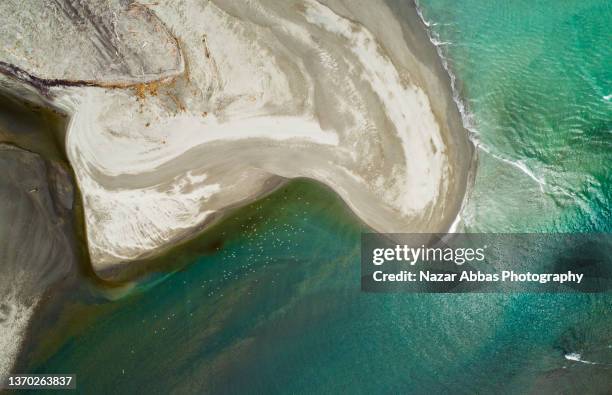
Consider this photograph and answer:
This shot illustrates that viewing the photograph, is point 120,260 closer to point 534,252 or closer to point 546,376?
point 534,252

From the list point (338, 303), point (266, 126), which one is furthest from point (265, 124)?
point (338, 303)

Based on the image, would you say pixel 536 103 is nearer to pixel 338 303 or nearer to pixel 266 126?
pixel 266 126

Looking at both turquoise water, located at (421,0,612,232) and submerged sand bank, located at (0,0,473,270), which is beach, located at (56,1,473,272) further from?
turquoise water, located at (421,0,612,232)

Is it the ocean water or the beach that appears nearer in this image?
the beach

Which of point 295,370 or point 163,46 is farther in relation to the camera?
point 295,370

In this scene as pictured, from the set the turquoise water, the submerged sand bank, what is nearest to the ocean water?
the turquoise water

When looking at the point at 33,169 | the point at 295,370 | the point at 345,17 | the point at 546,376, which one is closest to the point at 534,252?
the point at 546,376
